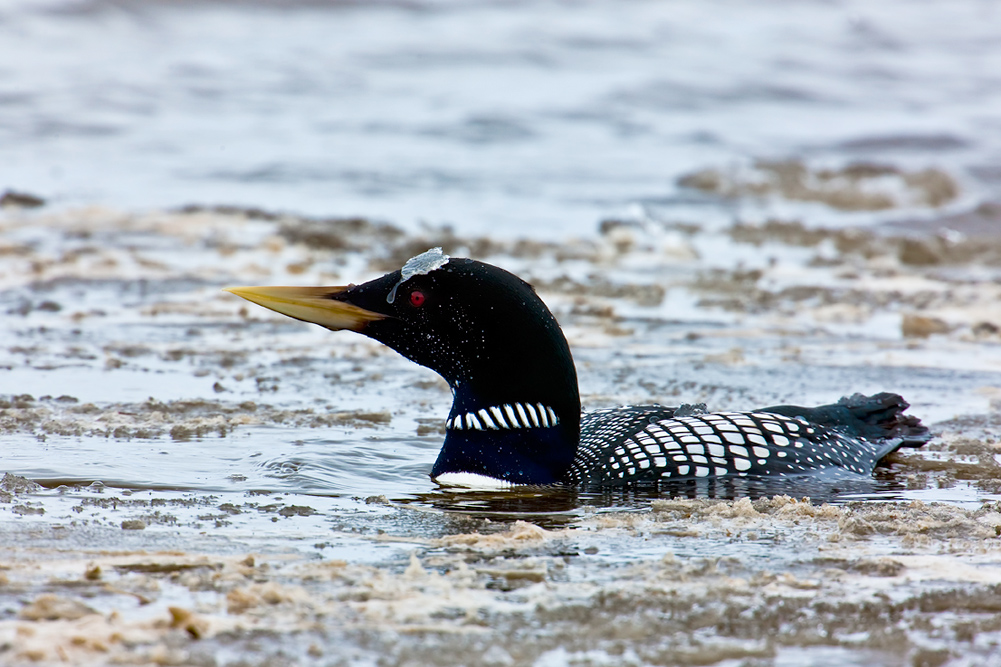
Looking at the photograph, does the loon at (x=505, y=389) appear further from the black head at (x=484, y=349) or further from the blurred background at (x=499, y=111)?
the blurred background at (x=499, y=111)

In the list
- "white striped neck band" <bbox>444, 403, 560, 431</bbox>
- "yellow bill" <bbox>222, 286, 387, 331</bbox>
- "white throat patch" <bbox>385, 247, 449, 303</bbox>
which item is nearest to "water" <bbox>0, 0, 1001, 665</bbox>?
"white striped neck band" <bbox>444, 403, 560, 431</bbox>

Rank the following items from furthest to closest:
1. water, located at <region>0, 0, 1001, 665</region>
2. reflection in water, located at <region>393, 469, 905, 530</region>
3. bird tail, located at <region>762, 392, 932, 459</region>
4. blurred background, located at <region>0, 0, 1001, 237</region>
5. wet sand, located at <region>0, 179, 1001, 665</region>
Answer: blurred background, located at <region>0, 0, 1001, 237</region>
bird tail, located at <region>762, 392, 932, 459</region>
reflection in water, located at <region>393, 469, 905, 530</region>
water, located at <region>0, 0, 1001, 665</region>
wet sand, located at <region>0, 179, 1001, 665</region>

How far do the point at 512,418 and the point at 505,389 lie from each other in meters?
0.09

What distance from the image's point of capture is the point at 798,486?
3.81 m

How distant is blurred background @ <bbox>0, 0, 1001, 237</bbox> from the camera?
11.2m

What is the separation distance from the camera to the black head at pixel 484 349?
12.0ft

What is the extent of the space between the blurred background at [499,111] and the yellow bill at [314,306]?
5.72 meters

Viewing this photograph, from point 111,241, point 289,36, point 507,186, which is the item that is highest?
point 289,36

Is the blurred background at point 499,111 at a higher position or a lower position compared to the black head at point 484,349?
higher

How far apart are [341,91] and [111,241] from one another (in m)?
7.78

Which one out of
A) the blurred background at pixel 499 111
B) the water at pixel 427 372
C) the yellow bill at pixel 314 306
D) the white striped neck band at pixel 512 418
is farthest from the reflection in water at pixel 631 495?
the blurred background at pixel 499 111

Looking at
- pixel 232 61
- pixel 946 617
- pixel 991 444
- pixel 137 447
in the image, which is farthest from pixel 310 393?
Answer: pixel 232 61

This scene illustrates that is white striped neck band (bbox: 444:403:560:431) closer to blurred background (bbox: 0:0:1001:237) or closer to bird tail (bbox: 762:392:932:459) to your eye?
bird tail (bbox: 762:392:932:459)

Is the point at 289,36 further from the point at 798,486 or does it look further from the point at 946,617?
the point at 946,617
